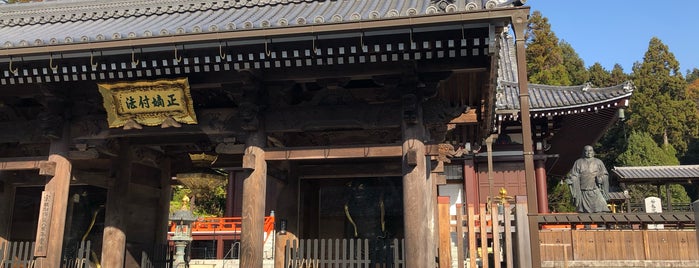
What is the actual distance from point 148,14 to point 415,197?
6664 mm

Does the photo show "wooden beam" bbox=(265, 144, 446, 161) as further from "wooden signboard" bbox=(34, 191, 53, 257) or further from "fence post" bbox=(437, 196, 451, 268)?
"wooden signboard" bbox=(34, 191, 53, 257)

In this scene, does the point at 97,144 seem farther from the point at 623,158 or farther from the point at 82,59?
the point at 623,158

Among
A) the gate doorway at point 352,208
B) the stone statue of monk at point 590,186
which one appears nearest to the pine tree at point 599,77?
the stone statue of monk at point 590,186

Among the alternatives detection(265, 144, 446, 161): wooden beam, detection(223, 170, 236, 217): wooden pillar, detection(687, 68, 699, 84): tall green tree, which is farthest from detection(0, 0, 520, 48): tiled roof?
detection(687, 68, 699, 84): tall green tree

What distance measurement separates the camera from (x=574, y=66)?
5084 centimetres

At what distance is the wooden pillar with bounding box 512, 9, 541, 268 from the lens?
5.41 meters

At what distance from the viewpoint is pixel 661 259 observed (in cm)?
1041

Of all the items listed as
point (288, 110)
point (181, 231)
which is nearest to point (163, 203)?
point (181, 231)

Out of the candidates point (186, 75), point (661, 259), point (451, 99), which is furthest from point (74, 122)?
point (661, 259)

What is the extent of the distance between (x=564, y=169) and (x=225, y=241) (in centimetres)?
1710

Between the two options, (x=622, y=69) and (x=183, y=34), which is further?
(x=622, y=69)

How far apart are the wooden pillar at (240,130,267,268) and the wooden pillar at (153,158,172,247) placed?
4.50m

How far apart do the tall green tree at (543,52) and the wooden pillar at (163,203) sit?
35045 millimetres

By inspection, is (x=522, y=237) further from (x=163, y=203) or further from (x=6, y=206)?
(x=6, y=206)
